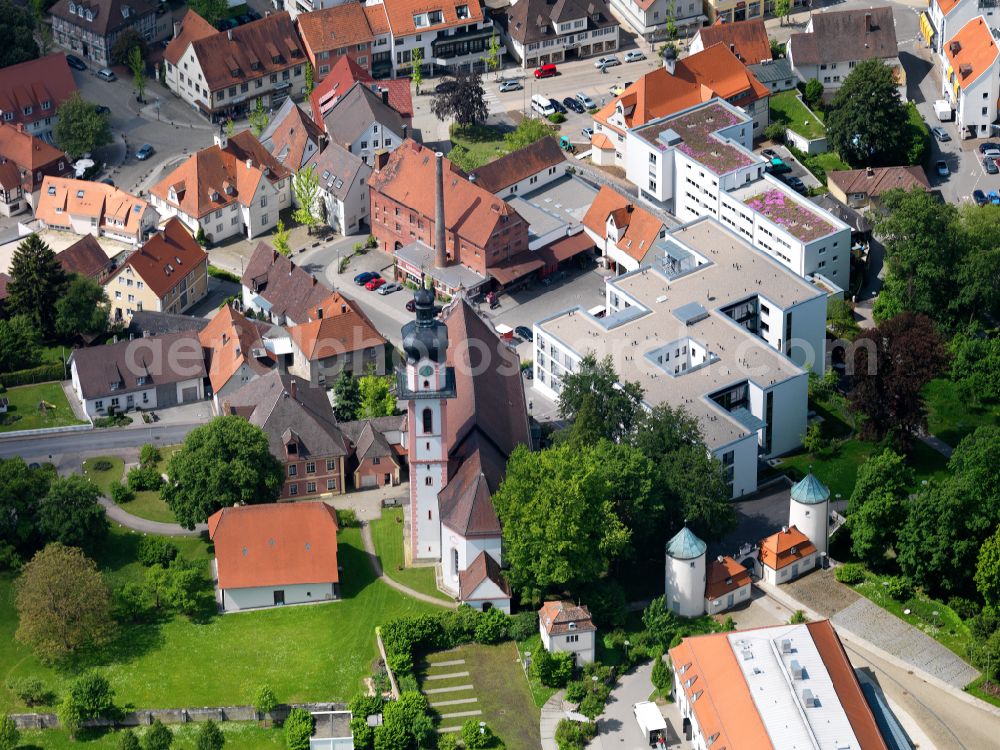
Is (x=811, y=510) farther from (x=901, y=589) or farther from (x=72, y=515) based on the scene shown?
(x=72, y=515)

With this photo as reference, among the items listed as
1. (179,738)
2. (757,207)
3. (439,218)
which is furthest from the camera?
(757,207)

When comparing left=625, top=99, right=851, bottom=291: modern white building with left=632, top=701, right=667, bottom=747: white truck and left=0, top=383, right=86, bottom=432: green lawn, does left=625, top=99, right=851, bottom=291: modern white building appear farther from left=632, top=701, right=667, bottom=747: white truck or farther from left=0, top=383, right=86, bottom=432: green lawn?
left=0, top=383, right=86, bottom=432: green lawn

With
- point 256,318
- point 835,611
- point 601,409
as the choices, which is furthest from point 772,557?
point 256,318

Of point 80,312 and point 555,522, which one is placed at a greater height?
point 80,312

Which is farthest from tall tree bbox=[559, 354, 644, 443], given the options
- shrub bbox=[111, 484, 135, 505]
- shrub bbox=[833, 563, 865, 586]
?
shrub bbox=[111, 484, 135, 505]

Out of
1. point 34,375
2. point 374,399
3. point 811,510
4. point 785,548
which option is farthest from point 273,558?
point 811,510

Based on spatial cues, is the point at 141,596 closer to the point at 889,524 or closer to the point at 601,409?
the point at 601,409
